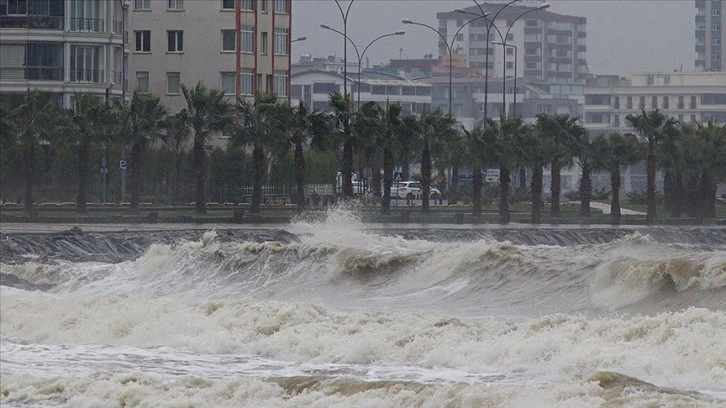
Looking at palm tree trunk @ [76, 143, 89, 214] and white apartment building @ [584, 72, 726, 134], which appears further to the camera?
white apartment building @ [584, 72, 726, 134]

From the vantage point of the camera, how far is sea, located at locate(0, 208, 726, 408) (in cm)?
1916

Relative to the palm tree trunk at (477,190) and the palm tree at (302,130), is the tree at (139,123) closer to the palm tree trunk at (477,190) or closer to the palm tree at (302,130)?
the palm tree at (302,130)

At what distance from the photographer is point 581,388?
17.7m

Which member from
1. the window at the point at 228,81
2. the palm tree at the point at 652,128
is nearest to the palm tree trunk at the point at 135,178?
the window at the point at 228,81

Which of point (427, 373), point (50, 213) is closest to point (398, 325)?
point (427, 373)

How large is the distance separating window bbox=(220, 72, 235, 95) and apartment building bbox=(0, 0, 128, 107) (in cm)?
726

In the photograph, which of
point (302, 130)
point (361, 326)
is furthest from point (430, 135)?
point (361, 326)

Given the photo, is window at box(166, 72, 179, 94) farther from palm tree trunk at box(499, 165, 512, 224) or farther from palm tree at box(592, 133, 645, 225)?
palm tree at box(592, 133, 645, 225)

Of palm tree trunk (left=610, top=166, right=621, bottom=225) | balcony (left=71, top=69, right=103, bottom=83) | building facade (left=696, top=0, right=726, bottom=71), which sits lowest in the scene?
palm tree trunk (left=610, top=166, right=621, bottom=225)

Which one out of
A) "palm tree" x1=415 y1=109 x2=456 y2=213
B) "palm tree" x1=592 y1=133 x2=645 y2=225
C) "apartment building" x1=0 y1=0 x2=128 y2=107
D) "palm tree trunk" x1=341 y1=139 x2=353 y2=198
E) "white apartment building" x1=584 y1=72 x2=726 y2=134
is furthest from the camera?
"white apartment building" x1=584 y1=72 x2=726 y2=134

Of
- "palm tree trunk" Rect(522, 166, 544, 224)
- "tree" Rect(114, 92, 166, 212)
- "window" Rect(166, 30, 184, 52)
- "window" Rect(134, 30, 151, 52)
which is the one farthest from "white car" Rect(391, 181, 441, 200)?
"tree" Rect(114, 92, 166, 212)

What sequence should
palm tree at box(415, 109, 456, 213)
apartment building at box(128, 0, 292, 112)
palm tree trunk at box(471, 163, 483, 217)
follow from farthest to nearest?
apartment building at box(128, 0, 292, 112) → palm tree at box(415, 109, 456, 213) → palm tree trunk at box(471, 163, 483, 217)

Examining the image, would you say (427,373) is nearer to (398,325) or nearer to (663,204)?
(398,325)

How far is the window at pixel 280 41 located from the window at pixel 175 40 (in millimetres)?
5389
